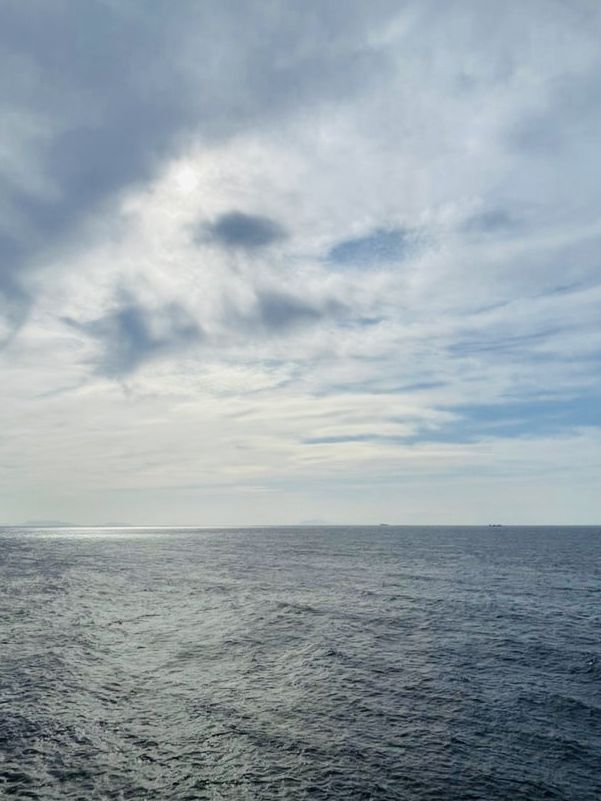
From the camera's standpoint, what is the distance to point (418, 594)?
249 feet

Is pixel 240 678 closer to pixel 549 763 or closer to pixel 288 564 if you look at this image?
pixel 549 763

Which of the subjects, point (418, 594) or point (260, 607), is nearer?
point (260, 607)

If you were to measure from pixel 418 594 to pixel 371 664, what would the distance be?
37.8m

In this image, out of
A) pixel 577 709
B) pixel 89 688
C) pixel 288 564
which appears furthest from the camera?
pixel 288 564

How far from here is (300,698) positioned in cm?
3325

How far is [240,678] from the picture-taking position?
122ft

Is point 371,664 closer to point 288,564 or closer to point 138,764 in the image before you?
point 138,764

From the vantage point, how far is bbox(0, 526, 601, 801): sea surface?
22953mm

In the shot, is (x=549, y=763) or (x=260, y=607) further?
(x=260, y=607)

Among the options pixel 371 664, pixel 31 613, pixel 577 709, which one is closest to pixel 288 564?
pixel 31 613

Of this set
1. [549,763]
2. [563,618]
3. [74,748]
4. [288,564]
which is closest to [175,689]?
[74,748]

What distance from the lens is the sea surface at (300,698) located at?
2295cm

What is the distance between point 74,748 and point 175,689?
996 centimetres

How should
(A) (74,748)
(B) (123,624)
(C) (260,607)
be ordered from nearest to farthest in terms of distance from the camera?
(A) (74,748)
(B) (123,624)
(C) (260,607)
